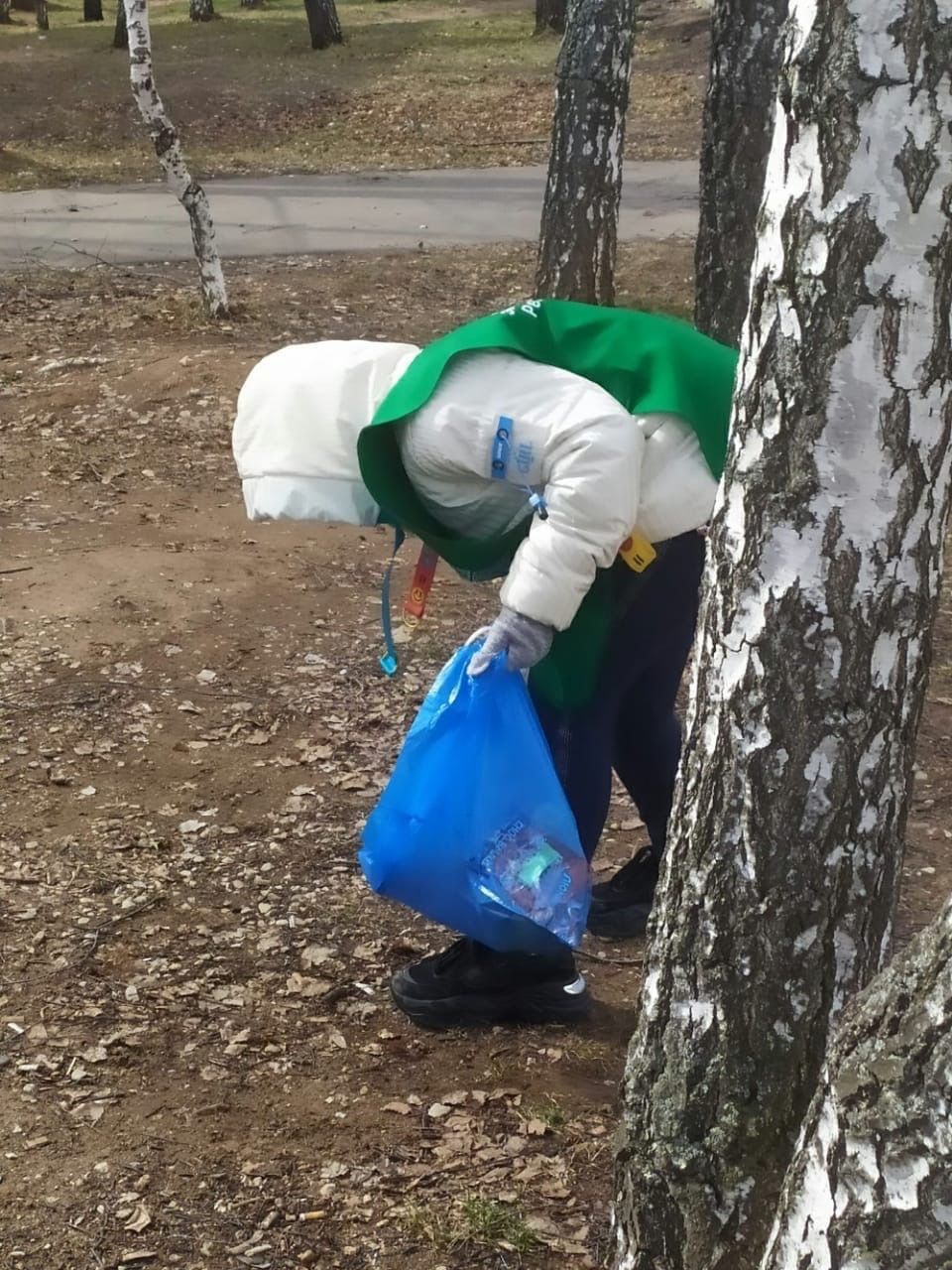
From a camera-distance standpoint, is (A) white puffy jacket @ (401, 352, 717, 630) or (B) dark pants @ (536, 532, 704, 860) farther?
(B) dark pants @ (536, 532, 704, 860)

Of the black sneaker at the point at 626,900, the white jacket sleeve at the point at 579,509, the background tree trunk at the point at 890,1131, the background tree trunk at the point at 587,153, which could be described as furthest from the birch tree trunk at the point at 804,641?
the background tree trunk at the point at 587,153

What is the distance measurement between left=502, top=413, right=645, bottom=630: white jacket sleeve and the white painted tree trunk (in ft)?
20.5

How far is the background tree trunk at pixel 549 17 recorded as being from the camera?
22.6 m

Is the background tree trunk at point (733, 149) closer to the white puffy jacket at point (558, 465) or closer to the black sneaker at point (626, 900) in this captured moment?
the black sneaker at point (626, 900)

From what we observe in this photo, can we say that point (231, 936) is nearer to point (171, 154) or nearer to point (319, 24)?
point (171, 154)

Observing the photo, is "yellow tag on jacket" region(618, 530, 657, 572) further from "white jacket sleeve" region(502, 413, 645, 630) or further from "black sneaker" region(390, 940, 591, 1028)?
"black sneaker" region(390, 940, 591, 1028)

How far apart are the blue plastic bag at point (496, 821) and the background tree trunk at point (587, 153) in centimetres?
527

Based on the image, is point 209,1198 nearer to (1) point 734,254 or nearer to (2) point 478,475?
(2) point 478,475

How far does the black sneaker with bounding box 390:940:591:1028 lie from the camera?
3105 millimetres

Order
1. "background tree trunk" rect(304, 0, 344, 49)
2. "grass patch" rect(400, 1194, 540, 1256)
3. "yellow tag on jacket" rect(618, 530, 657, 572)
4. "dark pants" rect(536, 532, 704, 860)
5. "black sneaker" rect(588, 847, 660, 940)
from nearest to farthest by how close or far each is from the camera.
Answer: "grass patch" rect(400, 1194, 540, 1256) < "yellow tag on jacket" rect(618, 530, 657, 572) < "dark pants" rect(536, 532, 704, 860) < "black sneaker" rect(588, 847, 660, 940) < "background tree trunk" rect(304, 0, 344, 49)

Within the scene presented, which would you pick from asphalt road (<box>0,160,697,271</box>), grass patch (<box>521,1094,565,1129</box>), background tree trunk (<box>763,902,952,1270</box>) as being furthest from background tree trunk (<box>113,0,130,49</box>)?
background tree trunk (<box>763,902,952,1270</box>)

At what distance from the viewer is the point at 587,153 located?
7.50 meters

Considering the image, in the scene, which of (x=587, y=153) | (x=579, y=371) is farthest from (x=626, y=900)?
(x=587, y=153)

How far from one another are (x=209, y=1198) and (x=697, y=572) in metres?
1.51
